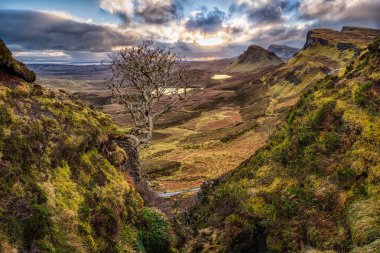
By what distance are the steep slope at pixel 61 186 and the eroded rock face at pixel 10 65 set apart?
0.13 metres

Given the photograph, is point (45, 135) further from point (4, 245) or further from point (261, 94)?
point (261, 94)

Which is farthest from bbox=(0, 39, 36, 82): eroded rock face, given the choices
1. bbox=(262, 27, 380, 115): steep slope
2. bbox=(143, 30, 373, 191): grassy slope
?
bbox=(262, 27, 380, 115): steep slope

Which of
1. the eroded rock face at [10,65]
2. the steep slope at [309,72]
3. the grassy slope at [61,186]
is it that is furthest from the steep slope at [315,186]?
the steep slope at [309,72]

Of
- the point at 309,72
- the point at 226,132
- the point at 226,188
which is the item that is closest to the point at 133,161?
the point at 226,188

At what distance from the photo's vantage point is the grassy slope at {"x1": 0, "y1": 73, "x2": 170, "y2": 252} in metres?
8.63

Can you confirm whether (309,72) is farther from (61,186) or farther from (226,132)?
(61,186)

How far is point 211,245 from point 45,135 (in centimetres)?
704

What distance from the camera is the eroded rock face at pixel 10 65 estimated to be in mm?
12789

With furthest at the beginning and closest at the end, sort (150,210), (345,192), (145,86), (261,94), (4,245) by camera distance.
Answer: (261,94), (145,86), (150,210), (345,192), (4,245)

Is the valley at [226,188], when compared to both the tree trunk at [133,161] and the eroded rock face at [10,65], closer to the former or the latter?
the eroded rock face at [10,65]

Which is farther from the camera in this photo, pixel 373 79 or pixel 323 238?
Answer: pixel 373 79

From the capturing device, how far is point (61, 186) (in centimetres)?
1045

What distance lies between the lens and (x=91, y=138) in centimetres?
1366

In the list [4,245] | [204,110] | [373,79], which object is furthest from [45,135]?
[204,110]
